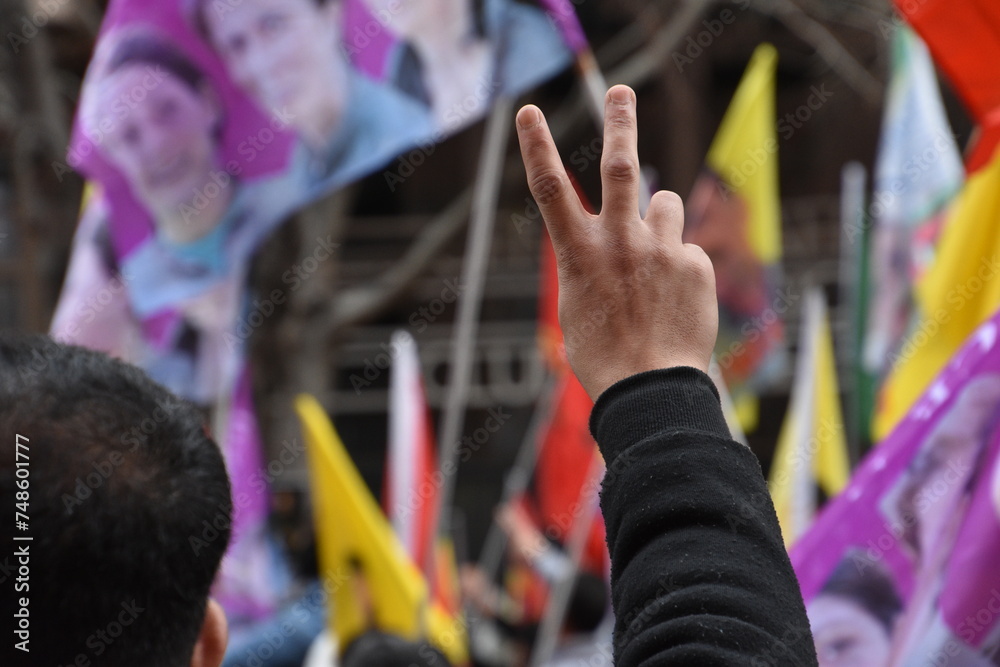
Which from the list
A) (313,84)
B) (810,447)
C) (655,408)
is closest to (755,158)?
(810,447)

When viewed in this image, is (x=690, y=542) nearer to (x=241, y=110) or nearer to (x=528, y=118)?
(x=528, y=118)

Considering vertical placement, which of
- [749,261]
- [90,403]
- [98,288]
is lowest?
[749,261]

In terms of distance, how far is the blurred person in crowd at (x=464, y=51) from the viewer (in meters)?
3.30

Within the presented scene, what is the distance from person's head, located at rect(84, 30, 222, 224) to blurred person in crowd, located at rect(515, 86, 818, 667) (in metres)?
2.62

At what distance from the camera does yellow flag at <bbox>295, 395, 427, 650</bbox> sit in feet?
10.4

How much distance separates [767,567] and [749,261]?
12.8 ft

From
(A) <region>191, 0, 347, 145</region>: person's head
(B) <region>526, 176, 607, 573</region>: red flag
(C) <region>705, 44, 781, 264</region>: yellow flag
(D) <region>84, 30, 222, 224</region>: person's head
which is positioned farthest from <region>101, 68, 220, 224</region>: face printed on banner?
(C) <region>705, 44, 781, 264</region>: yellow flag

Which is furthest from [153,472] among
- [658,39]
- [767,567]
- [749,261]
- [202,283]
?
[658,39]

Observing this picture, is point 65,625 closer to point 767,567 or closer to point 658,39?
point 767,567

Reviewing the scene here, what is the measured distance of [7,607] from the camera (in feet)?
2.59

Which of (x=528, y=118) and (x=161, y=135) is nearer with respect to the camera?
(x=528, y=118)

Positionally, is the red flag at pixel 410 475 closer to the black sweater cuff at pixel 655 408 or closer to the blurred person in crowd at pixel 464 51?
the blurred person in crowd at pixel 464 51

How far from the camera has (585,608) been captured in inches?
149

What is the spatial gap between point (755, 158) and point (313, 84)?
1856mm
